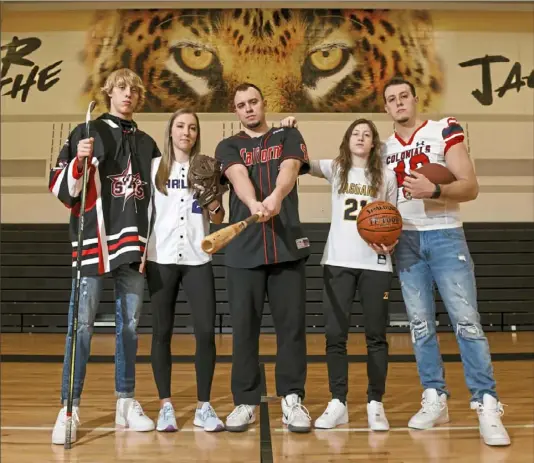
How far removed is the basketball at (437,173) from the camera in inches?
110

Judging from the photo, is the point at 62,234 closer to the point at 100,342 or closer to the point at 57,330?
the point at 57,330

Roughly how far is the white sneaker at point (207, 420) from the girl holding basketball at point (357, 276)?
500mm

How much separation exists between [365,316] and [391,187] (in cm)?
68

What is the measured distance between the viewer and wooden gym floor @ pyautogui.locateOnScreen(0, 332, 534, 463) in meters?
2.50

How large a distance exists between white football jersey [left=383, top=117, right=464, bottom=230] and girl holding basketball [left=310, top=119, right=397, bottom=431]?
0.25ft

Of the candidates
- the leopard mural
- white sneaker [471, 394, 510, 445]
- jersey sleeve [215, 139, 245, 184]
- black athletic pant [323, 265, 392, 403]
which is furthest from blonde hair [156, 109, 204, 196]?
the leopard mural

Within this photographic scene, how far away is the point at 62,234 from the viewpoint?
7.75 meters

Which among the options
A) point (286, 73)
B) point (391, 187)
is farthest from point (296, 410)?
point (286, 73)

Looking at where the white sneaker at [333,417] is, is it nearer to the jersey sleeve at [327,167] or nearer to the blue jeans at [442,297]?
the blue jeans at [442,297]

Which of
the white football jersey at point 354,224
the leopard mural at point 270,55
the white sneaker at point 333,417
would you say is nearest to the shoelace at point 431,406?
the white sneaker at point 333,417

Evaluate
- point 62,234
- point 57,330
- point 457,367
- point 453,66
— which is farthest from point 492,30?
point 57,330

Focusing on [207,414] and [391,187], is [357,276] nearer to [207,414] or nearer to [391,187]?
[391,187]

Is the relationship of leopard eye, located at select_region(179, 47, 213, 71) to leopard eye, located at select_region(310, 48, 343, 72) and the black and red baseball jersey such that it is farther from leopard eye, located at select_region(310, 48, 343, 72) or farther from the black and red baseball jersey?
the black and red baseball jersey

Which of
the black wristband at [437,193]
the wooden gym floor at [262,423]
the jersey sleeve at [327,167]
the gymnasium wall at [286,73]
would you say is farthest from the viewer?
the gymnasium wall at [286,73]
